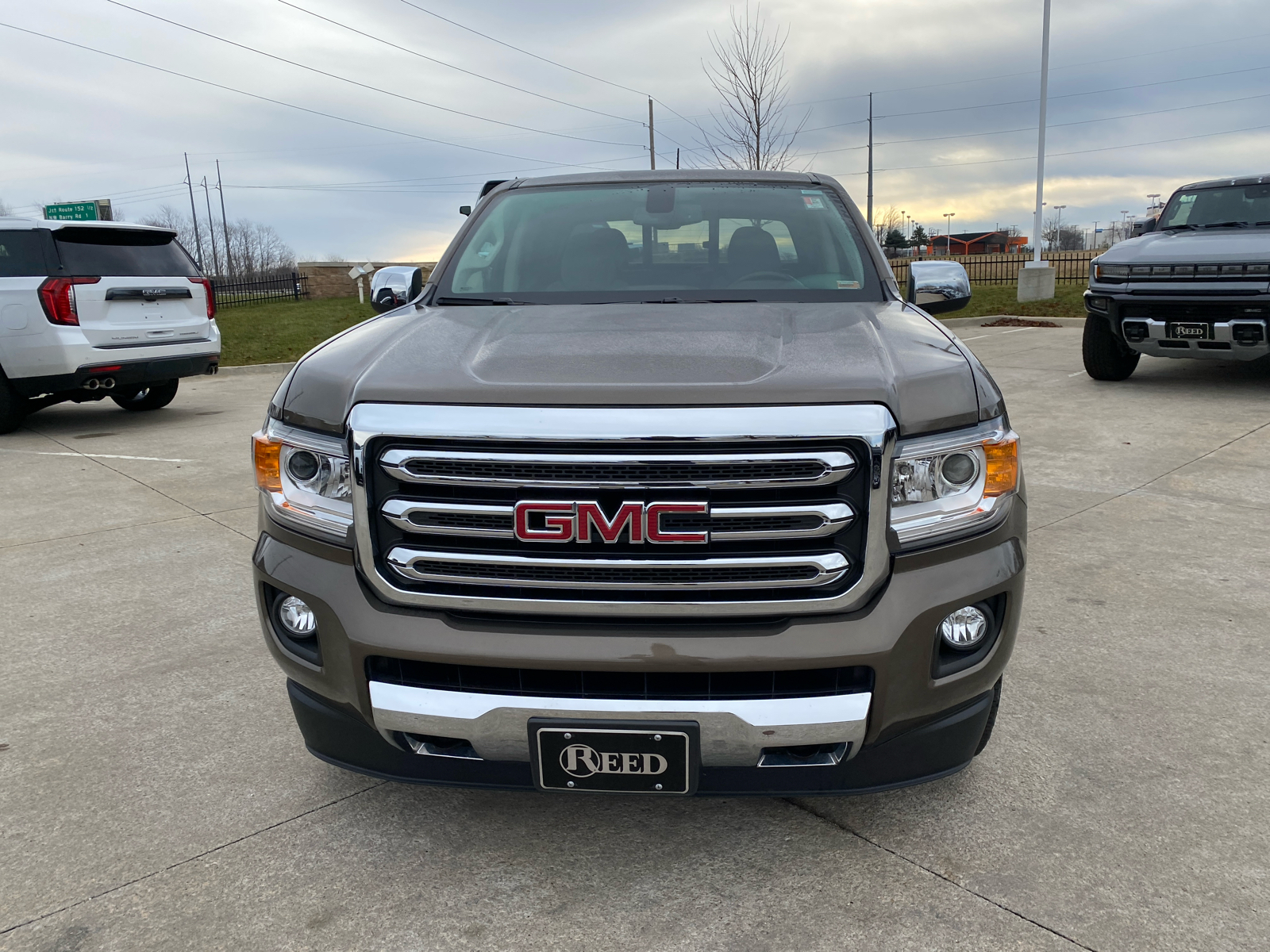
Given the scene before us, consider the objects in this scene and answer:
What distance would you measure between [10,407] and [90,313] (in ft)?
3.83

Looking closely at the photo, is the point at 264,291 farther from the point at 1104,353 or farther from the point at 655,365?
the point at 655,365

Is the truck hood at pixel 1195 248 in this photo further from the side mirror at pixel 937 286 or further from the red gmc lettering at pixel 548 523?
the red gmc lettering at pixel 548 523

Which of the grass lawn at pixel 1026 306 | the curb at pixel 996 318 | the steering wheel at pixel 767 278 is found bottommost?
the curb at pixel 996 318

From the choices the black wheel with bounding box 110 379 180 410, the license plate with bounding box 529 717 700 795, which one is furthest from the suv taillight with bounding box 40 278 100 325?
the license plate with bounding box 529 717 700 795

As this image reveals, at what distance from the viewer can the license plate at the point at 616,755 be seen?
1978 millimetres

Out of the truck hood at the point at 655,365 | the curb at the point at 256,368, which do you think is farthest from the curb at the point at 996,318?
the truck hood at the point at 655,365

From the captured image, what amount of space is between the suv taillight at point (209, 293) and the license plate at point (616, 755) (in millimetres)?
8338

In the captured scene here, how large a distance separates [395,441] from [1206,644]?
10.3ft

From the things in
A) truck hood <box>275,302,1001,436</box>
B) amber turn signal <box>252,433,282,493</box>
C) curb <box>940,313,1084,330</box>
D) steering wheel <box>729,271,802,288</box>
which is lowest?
curb <box>940,313,1084,330</box>

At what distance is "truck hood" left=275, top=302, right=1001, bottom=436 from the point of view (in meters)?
2.03

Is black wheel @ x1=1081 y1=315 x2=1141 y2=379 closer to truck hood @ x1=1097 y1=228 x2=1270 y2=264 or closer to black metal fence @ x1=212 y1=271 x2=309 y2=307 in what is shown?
truck hood @ x1=1097 y1=228 x2=1270 y2=264

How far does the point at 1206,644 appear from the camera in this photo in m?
3.59

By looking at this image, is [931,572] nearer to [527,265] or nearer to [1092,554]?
[527,265]

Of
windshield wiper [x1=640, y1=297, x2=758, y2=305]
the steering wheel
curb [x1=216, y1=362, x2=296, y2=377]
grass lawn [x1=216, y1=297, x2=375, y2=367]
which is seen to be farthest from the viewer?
grass lawn [x1=216, y1=297, x2=375, y2=367]
